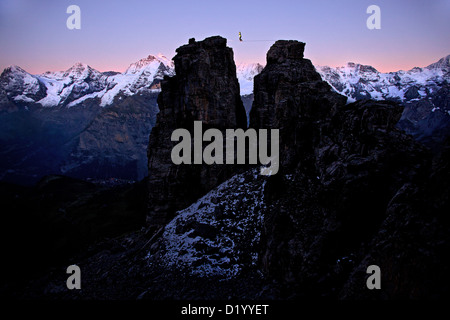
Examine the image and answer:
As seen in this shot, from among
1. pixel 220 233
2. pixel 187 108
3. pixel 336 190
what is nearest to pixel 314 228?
pixel 336 190

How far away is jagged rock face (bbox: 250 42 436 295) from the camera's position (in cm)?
1622

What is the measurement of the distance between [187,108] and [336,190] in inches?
1510

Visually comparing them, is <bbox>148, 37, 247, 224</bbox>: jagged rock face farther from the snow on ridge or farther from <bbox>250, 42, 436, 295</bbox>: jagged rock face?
<bbox>250, 42, 436, 295</bbox>: jagged rock face

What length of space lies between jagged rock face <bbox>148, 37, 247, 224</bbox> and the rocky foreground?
48.6 ft

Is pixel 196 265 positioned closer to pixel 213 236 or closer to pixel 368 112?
pixel 213 236

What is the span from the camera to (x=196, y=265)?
916 inches

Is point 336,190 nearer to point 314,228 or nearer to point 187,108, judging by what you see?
point 314,228

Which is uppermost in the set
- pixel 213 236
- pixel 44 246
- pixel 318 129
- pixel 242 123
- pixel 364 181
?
pixel 242 123

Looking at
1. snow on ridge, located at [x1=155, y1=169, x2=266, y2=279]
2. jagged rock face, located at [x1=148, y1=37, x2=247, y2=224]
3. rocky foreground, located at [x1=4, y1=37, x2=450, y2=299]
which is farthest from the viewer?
jagged rock face, located at [x1=148, y1=37, x2=247, y2=224]

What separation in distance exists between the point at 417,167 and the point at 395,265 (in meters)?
7.99

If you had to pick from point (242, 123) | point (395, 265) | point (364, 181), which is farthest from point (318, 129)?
point (242, 123)

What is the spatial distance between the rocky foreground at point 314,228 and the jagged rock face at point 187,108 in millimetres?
14824

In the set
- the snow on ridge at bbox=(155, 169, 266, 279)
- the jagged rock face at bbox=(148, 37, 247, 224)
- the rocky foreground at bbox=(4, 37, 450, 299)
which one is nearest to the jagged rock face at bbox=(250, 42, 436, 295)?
the rocky foreground at bbox=(4, 37, 450, 299)

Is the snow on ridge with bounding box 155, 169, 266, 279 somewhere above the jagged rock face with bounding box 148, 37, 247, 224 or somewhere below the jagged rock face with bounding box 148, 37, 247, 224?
below
